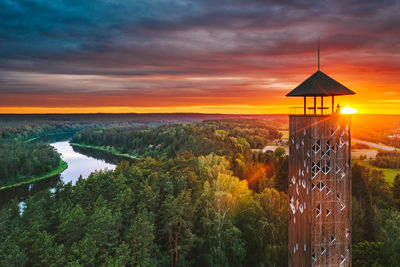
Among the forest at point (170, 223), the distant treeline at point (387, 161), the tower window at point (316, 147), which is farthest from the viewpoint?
the distant treeline at point (387, 161)

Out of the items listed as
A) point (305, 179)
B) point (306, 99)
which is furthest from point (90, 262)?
point (306, 99)

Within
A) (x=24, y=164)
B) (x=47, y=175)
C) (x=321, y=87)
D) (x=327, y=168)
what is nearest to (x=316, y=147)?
(x=327, y=168)

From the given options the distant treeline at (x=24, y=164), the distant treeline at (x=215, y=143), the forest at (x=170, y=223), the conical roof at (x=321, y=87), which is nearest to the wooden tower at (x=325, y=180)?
the conical roof at (x=321, y=87)

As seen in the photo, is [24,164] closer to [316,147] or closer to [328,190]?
Result: [316,147]

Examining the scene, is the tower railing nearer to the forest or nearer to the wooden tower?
the wooden tower

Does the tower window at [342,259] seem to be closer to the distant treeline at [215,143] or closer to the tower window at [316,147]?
the tower window at [316,147]

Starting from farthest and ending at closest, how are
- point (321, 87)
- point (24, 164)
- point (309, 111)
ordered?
point (24, 164) < point (309, 111) < point (321, 87)

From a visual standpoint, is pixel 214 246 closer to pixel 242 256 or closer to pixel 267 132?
pixel 242 256
